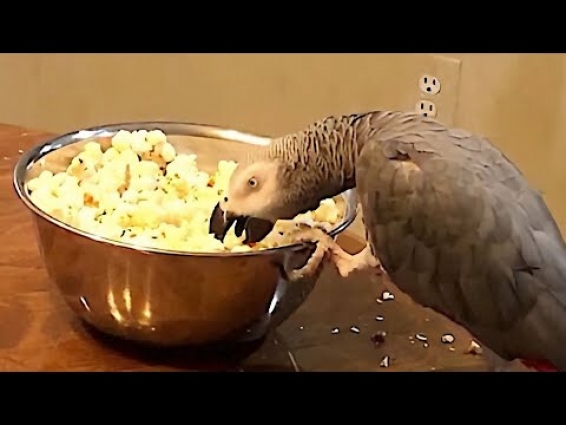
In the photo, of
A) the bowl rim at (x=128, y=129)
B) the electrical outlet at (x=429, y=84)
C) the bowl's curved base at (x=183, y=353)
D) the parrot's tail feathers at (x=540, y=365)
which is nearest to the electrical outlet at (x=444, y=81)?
the electrical outlet at (x=429, y=84)

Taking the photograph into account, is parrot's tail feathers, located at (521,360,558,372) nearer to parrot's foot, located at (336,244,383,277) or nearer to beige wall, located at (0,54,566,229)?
parrot's foot, located at (336,244,383,277)

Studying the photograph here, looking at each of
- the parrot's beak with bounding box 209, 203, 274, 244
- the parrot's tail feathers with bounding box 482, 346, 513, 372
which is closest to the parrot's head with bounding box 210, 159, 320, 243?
the parrot's beak with bounding box 209, 203, 274, 244

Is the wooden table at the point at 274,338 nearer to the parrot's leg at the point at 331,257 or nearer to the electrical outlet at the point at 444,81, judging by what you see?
the parrot's leg at the point at 331,257

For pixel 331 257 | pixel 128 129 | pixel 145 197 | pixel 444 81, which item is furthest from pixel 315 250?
pixel 444 81

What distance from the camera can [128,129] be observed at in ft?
3.42

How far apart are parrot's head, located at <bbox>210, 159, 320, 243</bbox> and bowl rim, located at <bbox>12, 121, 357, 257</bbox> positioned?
0.06 metres

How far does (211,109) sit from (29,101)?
46cm

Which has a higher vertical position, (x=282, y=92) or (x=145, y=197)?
(x=145, y=197)

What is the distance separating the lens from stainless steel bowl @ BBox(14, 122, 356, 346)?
0.76 metres

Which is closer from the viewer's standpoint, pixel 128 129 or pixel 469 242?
pixel 469 242

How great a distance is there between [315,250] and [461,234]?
0.15 m

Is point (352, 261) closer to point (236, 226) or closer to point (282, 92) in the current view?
point (236, 226)

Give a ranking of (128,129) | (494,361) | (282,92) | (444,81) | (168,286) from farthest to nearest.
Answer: (282,92) < (444,81) < (128,129) < (494,361) < (168,286)

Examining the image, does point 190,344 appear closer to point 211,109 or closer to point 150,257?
point 150,257
